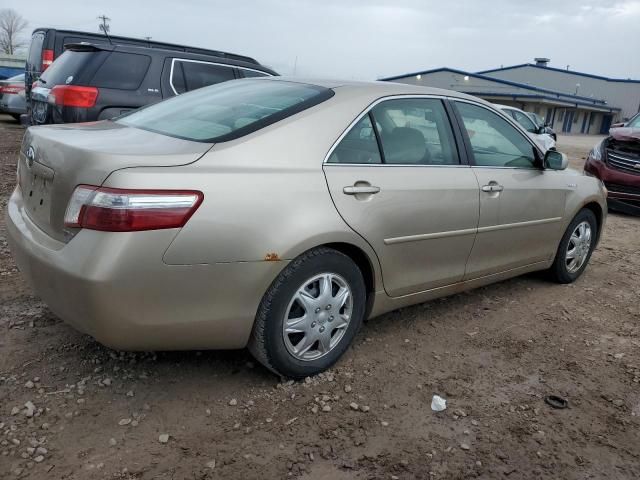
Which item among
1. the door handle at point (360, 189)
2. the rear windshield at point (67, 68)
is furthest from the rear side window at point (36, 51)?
the door handle at point (360, 189)

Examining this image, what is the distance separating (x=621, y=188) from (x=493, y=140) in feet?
18.3

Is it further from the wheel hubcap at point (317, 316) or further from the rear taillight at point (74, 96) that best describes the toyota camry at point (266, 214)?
the rear taillight at point (74, 96)

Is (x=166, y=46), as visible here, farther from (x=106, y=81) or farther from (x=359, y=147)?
(x=359, y=147)

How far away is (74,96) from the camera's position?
6480 mm

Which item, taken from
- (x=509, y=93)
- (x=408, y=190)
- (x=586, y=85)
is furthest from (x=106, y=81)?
(x=586, y=85)

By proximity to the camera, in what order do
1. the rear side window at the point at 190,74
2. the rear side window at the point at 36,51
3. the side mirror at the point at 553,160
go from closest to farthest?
1. the side mirror at the point at 553,160
2. the rear side window at the point at 190,74
3. the rear side window at the point at 36,51

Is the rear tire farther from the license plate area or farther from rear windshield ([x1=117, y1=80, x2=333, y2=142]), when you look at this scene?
the license plate area

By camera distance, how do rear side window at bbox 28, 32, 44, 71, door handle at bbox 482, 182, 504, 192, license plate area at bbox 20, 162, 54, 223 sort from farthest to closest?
rear side window at bbox 28, 32, 44, 71 → door handle at bbox 482, 182, 504, 192 → license plate area at bbox 20, 162, 54, 223

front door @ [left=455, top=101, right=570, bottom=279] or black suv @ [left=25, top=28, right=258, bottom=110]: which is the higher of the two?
black suv @ [left=25, top=28, right=258, bottom=110]

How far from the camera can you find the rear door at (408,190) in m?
3.03

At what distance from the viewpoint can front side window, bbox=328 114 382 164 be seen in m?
3.03

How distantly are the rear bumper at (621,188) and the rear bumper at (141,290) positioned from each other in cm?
747

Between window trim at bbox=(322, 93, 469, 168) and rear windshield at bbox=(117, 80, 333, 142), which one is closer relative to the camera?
rear windshield at bbox=(117, 80, 333, 142)

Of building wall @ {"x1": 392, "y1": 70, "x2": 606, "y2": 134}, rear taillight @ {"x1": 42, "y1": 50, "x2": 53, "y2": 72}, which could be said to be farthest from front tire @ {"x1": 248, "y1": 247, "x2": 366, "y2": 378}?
building wall @ {"x1": 392, "y1": 70, "x2": 606, "y2": 134}
